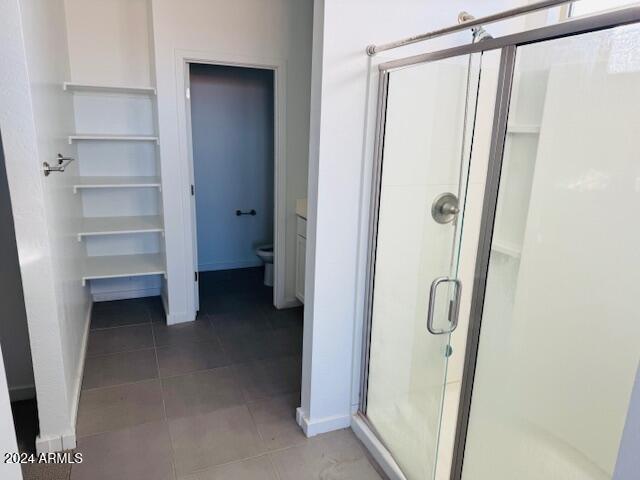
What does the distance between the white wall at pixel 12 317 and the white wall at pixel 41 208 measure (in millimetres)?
221

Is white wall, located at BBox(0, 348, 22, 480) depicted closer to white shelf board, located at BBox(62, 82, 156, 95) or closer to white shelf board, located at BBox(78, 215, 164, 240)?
white shelf board, located at BBox(78, 215, 164, 240)

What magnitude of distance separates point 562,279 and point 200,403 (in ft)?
6.32

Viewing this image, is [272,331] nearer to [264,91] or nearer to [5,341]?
[5,341]

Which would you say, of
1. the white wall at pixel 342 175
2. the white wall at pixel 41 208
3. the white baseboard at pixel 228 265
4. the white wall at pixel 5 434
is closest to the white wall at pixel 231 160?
the white baseboard at pixel 228 265

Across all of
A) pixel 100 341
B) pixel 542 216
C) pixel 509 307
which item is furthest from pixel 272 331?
pixel 542 216

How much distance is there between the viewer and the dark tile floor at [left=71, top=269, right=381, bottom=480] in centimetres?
201

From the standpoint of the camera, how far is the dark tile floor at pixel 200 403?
2.01 m

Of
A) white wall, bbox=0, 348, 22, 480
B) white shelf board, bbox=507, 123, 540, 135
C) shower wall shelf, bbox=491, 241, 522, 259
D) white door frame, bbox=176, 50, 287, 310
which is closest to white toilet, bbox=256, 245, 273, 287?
white door frame, bbox=176, 50, 287, 310

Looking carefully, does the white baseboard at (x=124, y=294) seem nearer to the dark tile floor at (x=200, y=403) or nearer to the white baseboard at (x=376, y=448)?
the dark tile floor at (x=200, y=403)

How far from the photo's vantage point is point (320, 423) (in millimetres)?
2229

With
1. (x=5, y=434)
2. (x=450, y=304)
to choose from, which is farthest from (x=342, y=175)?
(x=5, y=434)

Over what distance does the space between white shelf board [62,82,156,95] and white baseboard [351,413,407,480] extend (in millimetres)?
2573

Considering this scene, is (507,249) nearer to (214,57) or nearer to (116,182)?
(214,57)

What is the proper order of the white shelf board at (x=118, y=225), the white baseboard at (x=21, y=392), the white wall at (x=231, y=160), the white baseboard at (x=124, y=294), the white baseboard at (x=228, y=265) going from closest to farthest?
the white baseboard at (x=21, y=392) → the white shelf board at (x=118, y=225) → the white baseboard at (x=124, y=294) → the white wall at (x=231, y=160) → the white baseboard at (x=228, y=265)
